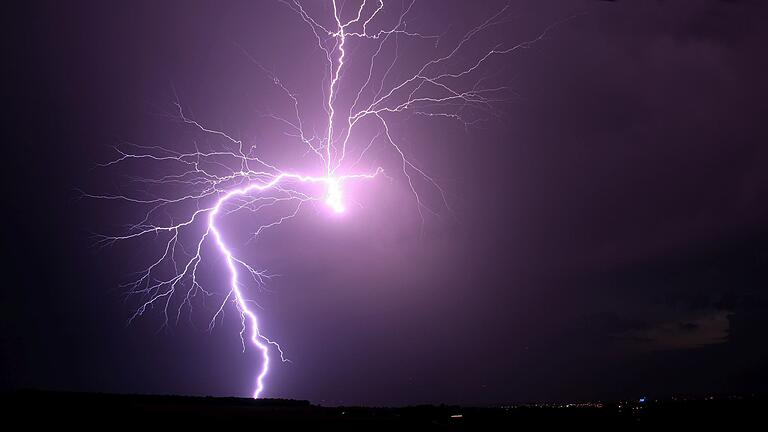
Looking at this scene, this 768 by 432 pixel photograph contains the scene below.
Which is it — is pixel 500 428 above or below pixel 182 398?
below

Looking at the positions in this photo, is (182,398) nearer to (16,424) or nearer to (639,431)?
(16,424)

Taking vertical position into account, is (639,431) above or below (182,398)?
below

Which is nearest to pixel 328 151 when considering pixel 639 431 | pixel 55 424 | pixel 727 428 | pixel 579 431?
pixel 55 424

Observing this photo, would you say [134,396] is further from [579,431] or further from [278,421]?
[579,431]

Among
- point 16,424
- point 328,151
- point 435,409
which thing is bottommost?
point 16,424

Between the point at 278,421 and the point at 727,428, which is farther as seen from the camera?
the point at 727,428

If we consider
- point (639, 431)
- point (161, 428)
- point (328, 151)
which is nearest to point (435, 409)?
point (639, 431)

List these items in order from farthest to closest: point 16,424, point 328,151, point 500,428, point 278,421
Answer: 1. point 328,151
2. point 500,428
3. point 278,421
4. point 16,424

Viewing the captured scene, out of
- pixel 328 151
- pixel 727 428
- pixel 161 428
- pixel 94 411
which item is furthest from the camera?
pixel 727 428

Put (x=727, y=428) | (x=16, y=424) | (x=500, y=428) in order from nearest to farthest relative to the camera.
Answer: (x=16, y=424) < (x=500, y=428) < (x=727, y=428)
